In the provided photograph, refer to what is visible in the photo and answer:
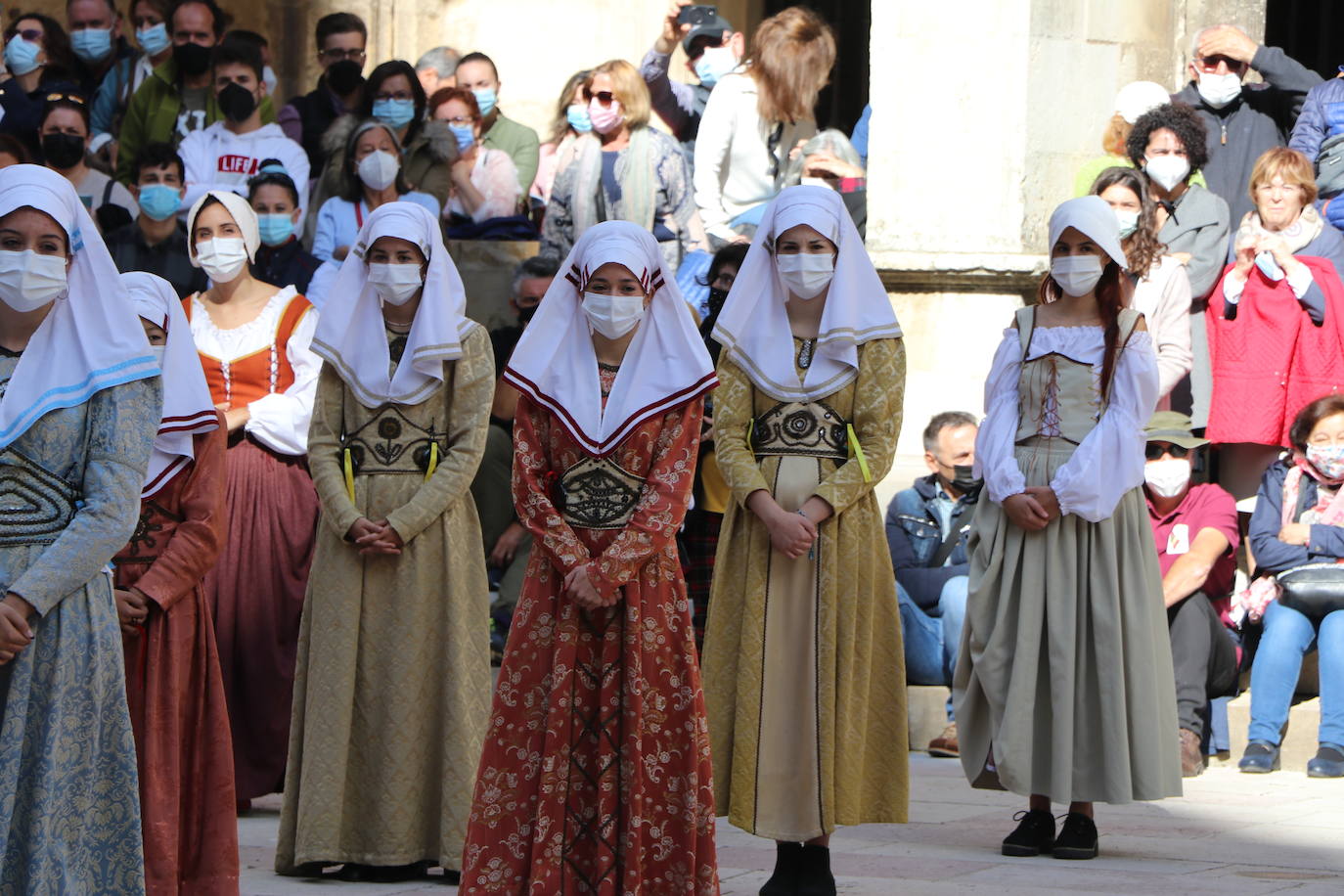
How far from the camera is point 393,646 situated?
6980mm

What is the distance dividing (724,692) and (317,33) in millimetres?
7487

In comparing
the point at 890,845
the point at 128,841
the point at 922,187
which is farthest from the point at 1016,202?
the point at 128,841

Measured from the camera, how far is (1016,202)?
36.1ft

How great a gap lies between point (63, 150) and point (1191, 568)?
618 centimetres

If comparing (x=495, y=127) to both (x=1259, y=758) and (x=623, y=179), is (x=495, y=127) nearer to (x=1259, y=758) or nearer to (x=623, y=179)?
(x=623, y=179)

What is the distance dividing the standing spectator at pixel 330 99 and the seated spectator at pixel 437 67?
3.55 feet

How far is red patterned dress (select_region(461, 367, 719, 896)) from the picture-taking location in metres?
5.71

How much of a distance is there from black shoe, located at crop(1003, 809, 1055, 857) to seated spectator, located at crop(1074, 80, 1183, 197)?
14.2ft

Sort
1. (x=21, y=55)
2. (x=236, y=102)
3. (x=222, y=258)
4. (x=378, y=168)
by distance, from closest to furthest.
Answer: (x=222, y=258) → (x=378, y=168) → (x=236, y=102) → (x=21, y=55)

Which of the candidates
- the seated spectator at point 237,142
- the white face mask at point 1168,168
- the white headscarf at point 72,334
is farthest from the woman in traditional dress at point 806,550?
the seated spectator at point 237,142

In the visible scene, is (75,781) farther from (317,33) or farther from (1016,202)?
(317,33)

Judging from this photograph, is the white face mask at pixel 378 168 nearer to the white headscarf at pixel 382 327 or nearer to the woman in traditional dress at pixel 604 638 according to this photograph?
the white headscarf at pixel 382 327

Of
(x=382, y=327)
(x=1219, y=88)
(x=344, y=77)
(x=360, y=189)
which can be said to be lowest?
(x=382, y=327)

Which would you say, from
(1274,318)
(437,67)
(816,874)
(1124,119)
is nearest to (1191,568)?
(1274,318)
